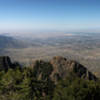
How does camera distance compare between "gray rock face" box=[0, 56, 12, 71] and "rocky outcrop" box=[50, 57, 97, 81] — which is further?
"gray rock face" box=[0, 56, 12, 71]

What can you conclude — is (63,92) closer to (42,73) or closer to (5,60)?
(42,73)

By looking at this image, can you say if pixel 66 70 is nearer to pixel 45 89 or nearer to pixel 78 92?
pixel 45 89

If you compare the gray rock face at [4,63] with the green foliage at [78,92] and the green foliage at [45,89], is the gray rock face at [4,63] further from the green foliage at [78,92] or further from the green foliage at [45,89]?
the green foliage at [78,92]

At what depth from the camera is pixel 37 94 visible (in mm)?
22672

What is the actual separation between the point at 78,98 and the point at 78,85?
6.56ft

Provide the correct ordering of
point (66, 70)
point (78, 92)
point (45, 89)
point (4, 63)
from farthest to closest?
point (4, 63)
point (66, 70)
point (45, 89)
point (78, 92)

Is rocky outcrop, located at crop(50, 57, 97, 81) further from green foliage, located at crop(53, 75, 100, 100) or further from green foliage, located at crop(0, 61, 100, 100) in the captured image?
green foliage, located at crop(53, 75, 100, 100)

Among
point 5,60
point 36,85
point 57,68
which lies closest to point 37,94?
point 36,85

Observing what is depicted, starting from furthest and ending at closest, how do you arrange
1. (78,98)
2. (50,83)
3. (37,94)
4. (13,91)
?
(50,83) → (13,91) → (37,94) → (78,98)

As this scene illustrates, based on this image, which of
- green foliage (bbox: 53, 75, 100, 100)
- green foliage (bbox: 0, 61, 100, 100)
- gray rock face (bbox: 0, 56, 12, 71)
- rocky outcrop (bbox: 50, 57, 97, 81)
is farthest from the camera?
gray rock face (bbox: 0, 56, 12, 71)

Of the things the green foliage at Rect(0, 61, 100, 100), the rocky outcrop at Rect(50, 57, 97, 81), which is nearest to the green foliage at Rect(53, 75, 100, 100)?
the green foliage at Rect(0, 61, 100, 100)

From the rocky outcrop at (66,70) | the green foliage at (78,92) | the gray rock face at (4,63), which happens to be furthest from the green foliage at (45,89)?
the gray rock face at (4,63)

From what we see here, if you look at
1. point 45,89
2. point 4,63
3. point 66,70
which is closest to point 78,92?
point 45,89

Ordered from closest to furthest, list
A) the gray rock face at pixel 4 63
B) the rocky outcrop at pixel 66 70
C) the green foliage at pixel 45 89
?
→ the green foliage at pixel 45 89 → the rocky outcrop at pixel 66 70 → the gray rock face at pixel 4 63
